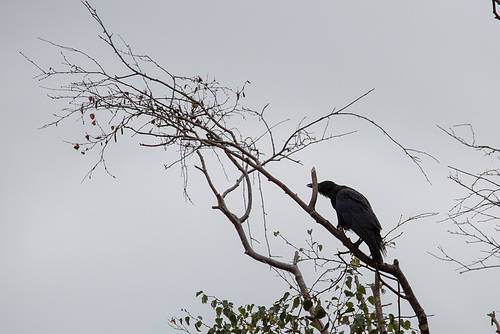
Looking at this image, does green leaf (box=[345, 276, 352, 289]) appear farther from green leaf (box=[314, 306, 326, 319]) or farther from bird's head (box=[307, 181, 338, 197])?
bird's head (box=[307, 181, 338, 197])

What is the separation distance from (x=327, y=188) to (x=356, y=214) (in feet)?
4.07

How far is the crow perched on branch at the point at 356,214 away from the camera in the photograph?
5.86 meters

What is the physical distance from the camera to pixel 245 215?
5145 mm

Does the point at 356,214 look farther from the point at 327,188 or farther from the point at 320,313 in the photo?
the point at 320,313

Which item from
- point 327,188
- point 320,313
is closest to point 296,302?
point 320,313

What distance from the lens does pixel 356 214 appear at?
6.63 metres

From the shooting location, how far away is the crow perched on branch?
5.86 m

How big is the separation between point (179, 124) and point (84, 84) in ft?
2.75

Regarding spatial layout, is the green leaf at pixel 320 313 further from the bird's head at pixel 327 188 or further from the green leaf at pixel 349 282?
the bird's head at pixel 327 188

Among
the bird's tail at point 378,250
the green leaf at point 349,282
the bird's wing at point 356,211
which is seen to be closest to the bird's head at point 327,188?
the bird's wing at point 356,211

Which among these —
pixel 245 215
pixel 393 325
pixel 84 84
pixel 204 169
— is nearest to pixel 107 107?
pixel 84 84

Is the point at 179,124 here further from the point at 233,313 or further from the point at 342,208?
the point at 342,208

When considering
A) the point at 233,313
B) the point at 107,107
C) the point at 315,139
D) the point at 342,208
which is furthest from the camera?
the point at 342,208

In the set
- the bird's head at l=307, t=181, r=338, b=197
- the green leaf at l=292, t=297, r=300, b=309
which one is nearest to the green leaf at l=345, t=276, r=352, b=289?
the green leaf at l=292, t=297, r=300, b=309
